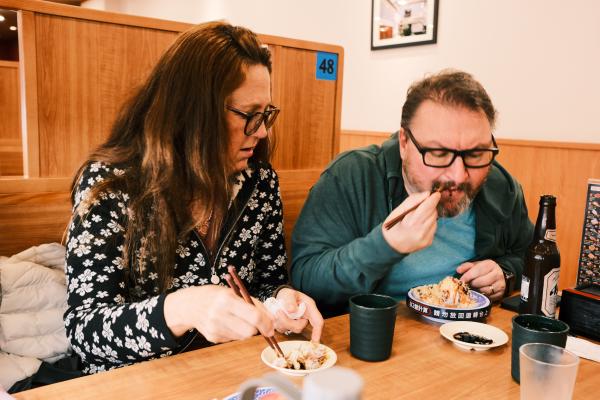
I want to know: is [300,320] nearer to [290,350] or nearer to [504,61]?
[290,350]

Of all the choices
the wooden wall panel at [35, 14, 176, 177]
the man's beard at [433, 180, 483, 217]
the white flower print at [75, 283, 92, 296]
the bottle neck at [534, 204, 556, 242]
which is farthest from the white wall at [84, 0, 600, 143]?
the white flower print at [75, 283, 92, 296]

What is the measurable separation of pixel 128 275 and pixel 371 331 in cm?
62

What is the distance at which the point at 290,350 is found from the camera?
3.35ft

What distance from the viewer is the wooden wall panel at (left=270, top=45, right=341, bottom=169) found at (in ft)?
6.75

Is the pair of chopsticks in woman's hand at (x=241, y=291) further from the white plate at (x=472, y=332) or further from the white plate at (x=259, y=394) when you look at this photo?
the white plate at (x=472, y=332)

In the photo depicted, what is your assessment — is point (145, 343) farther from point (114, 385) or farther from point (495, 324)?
point (495, 324)

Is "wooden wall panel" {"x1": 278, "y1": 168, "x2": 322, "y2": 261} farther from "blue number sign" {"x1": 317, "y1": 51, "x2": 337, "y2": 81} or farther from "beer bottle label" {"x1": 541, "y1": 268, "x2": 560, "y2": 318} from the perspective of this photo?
"beer bottle label" {"x1": 541, "y1": 268, "x2": 560, "y2": 318}

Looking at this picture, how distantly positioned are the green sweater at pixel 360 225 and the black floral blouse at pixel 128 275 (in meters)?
0.11

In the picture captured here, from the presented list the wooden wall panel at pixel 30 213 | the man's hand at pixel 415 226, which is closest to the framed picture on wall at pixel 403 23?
the man's hand at pixel 415 226

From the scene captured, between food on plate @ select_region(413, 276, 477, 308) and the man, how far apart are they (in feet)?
0.39

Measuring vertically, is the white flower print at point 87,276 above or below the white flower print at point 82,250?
below

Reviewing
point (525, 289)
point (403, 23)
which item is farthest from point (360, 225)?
point (403, 23)

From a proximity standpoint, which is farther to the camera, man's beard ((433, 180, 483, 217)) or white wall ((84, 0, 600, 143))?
white wall ((84, 0, 600, 143))

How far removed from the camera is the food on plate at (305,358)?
941mm
